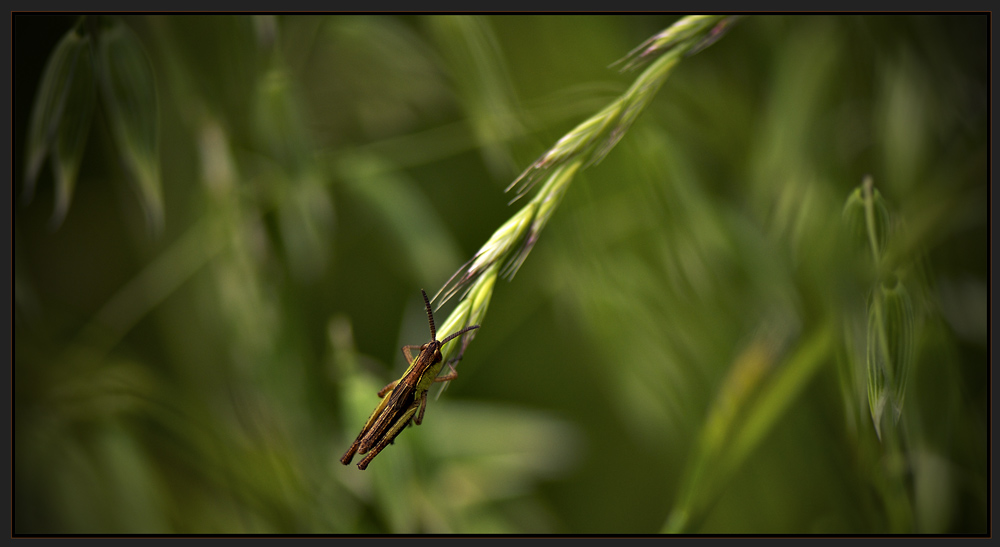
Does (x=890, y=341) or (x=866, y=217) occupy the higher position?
(x=866, y=217)

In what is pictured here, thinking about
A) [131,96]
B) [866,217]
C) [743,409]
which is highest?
[131,96]

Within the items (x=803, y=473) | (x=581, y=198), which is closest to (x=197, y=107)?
(x=581, y=198)

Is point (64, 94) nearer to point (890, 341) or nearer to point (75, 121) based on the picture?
point (75, 121)

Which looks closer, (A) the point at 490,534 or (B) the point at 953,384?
(B) the point at 953,384

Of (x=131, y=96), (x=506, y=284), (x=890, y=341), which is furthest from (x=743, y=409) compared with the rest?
(x=131, y=96)

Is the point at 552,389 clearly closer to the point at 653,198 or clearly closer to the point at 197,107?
the point at 653,198

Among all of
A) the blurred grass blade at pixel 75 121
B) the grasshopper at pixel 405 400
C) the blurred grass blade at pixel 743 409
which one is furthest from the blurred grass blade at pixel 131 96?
the blurred grass blade at pixel 743 409

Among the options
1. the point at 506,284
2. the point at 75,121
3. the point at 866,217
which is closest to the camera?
the point at 866,217
